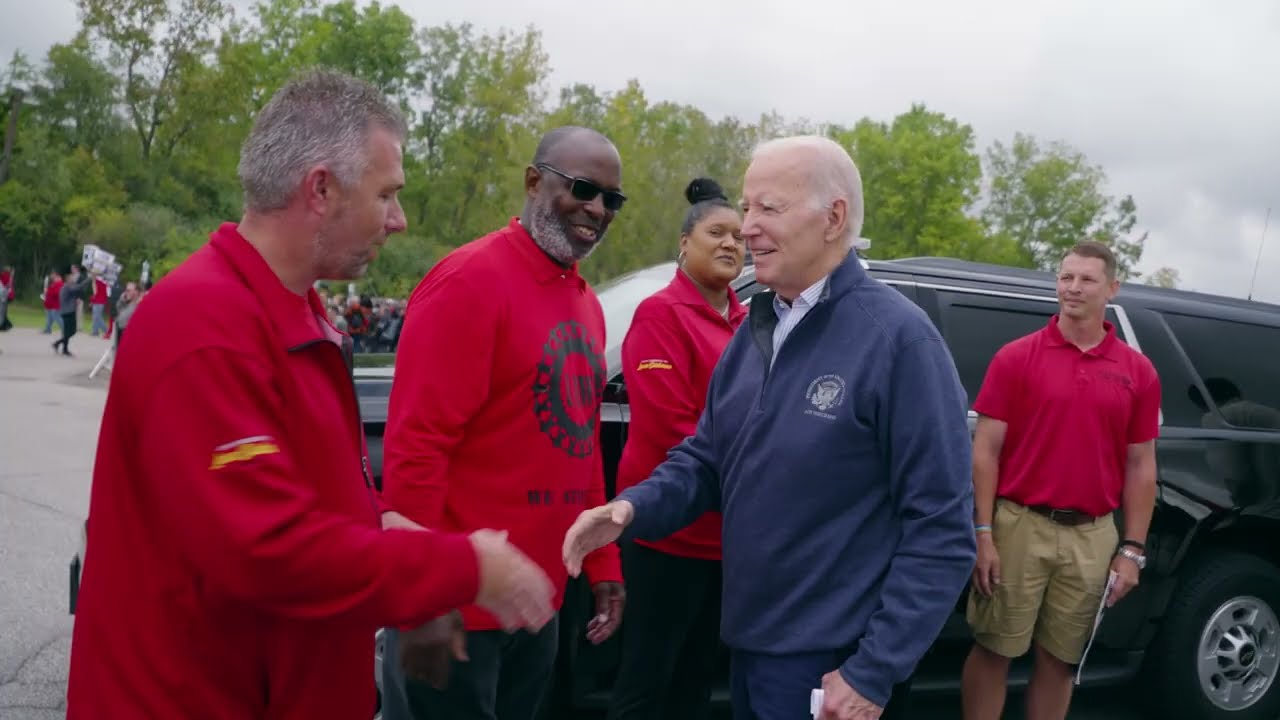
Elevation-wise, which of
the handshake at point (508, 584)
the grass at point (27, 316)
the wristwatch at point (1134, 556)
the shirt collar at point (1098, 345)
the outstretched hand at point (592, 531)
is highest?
the shirt collar at point (1098, 345)

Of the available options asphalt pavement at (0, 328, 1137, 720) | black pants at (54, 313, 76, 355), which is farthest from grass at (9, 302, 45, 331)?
asphalt pavement at (0, 328, 1137, 720)

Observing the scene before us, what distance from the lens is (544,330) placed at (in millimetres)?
2852

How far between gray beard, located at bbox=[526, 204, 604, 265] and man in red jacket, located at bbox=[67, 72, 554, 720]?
1.11 meters

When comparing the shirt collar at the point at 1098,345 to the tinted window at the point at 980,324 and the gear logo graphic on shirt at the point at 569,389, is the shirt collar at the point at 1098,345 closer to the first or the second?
the tinted window at the point at 980,324

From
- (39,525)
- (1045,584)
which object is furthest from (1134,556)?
(39,525)

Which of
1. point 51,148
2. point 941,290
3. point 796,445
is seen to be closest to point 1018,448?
point 941,290

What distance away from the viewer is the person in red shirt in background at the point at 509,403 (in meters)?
2.66

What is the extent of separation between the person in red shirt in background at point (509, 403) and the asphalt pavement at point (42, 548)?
2.29 m

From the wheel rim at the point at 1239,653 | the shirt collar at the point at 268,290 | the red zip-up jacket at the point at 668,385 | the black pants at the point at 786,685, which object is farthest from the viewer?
the wheel rim at the point at 1239,653

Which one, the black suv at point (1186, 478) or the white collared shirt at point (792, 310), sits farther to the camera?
the black suv at point (1186, 478)

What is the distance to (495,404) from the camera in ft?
9.08

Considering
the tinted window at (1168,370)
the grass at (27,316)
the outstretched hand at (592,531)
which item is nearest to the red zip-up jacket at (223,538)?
the outstretched hand at (592,531)

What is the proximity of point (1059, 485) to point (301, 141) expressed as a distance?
336 centimetres

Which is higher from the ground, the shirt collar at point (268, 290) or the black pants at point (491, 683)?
the shirt collar at point (268, 290)
